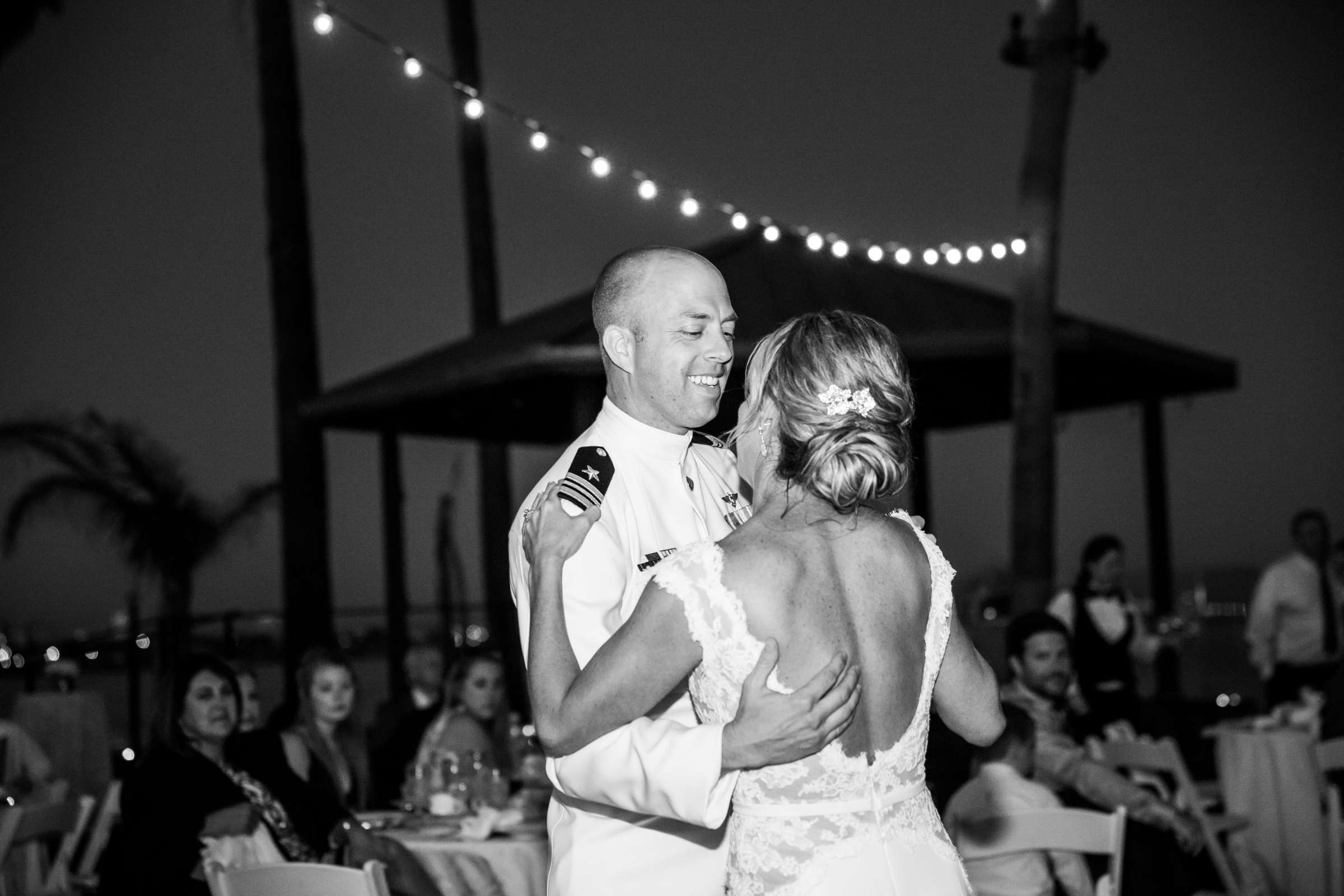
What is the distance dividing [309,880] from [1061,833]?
1942 mm

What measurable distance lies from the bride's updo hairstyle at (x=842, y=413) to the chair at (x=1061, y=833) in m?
1.89

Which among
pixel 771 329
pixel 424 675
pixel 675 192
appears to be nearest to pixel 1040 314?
pixel 771 329

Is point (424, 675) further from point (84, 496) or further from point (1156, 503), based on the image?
point (84, 496)

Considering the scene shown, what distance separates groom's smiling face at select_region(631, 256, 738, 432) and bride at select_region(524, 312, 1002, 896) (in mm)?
395

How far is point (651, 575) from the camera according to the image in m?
2.23

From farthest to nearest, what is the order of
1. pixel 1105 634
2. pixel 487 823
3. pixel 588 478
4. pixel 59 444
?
pixel 59 444 → pixel 1105 634 → pixel 487 823 → pixel 588 478

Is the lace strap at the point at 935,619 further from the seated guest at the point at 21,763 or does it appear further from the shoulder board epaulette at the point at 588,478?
the seated guest at the point at 21,763

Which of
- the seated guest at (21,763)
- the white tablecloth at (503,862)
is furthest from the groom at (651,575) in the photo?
the seated guest at (21,763)

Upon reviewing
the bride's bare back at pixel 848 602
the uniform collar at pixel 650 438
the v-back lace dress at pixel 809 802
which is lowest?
the v-back lace dress at pixel 809 802

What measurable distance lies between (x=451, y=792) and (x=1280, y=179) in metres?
14.6

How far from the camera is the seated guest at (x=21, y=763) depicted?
22.0 feet

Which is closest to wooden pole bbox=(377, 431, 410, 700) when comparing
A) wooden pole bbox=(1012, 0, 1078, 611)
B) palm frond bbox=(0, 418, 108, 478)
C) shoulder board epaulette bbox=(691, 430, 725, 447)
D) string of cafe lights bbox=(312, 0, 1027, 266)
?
string of cafe lights bbox=(312, 0, 1027, 266)

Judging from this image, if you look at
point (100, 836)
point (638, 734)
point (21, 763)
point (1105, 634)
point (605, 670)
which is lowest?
point (100, 836)

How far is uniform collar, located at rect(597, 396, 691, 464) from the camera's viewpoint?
2658 mm
